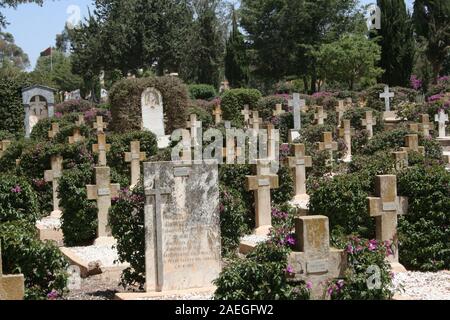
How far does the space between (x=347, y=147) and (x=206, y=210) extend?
41.3 ft

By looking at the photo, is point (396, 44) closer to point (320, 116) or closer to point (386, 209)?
point (320, 116)

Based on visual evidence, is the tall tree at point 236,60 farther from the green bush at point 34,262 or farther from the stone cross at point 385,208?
the green bush at point 34,262

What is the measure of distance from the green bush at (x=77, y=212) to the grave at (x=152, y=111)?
15.2m

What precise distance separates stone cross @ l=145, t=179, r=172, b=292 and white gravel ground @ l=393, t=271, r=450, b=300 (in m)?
2.48

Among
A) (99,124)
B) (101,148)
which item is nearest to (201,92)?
(99,124)

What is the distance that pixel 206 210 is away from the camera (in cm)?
814

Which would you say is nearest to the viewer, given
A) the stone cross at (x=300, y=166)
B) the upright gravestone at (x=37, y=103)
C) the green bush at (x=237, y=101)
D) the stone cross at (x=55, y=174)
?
the stone cross at (x=300, y=166)

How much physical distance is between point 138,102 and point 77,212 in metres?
16.3

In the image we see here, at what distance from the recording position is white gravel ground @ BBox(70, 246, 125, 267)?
10.4 metres

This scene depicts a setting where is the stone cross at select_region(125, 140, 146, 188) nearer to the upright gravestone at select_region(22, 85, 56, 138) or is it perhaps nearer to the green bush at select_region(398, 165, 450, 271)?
the green bush at select_region(398, 165, 450, 271)

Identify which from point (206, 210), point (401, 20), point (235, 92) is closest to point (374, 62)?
point (401, 20)

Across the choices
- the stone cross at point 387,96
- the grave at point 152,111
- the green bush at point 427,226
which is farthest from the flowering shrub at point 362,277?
the stone cross at point 387,96

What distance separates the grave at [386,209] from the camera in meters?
8.80
